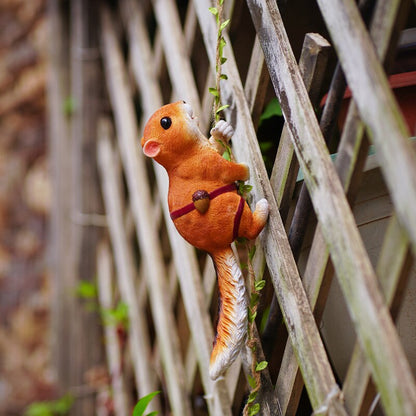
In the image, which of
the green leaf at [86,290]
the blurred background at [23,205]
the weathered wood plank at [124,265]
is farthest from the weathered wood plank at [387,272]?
the blurred background at [23,205]

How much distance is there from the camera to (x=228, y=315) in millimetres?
672

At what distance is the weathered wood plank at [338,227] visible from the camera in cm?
57

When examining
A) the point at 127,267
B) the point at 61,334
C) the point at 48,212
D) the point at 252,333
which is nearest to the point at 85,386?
the point at 61,334

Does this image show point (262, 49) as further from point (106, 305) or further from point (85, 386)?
point (85, 386)

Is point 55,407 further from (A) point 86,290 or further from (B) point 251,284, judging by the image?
(B) point 251,284

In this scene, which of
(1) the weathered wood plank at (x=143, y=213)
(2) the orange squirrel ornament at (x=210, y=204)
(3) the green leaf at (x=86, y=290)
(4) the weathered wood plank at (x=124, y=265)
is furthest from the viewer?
(3) the green leaf at (x=86, y=290)

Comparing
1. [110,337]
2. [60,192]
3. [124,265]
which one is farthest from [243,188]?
[60,192]

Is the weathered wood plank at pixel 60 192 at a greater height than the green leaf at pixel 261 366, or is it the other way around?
the weathered wood plank at pixel 60 192

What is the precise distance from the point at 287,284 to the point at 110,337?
105 centimetres

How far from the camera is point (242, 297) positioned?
68 centimetres

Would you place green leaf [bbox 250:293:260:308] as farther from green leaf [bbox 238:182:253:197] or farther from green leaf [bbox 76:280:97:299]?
green leaf [bbox 76:280:97:299]

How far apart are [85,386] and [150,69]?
1083 mm

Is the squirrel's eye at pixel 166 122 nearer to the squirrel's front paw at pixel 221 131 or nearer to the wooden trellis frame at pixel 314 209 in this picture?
the squirrel's front paw at pixel 221 131

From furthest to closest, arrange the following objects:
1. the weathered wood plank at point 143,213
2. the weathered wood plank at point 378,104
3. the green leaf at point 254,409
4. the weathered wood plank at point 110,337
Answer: the weathered wood plank at point 110,337, the weathered wood plank at point 143,213, the green leaf at point 254,409, the weathered wood plank at point 378,104
